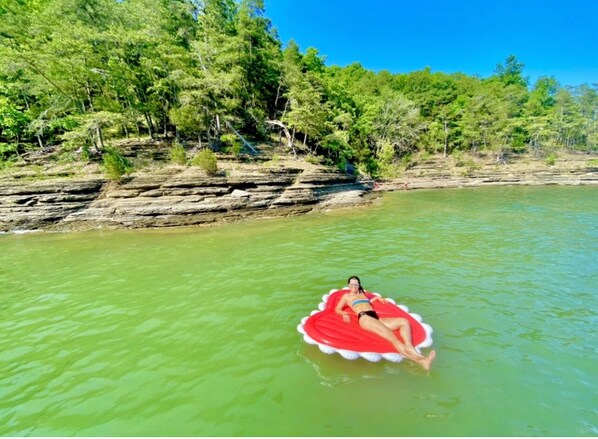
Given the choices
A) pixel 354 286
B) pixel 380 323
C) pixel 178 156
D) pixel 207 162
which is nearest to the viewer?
pixel 380 323

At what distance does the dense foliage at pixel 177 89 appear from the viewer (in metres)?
16.2

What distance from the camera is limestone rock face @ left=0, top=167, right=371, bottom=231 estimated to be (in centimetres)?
1384

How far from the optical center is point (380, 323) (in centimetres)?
437

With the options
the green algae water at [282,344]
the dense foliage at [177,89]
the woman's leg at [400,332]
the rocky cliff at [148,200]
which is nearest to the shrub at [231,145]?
the dense foliage at [177,89]

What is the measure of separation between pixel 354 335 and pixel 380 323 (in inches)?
19.3

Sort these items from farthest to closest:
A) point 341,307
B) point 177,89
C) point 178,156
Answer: point 177,89
point 178,156
point 341,307

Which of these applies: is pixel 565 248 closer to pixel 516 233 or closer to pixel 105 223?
pixel 516 233

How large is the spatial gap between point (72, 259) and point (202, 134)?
16148mm

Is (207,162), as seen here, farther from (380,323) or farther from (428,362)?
(428,362)

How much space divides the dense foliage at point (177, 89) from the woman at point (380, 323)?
17241mm

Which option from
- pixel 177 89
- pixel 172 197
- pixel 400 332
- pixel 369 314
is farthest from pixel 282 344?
pixel 177 89

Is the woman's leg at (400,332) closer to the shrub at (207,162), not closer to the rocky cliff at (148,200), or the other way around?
the rocky cliff at (148,200)

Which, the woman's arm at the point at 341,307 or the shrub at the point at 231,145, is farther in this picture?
the shrub at the point at 231,145

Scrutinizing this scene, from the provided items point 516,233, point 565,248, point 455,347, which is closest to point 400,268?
point 455,347
